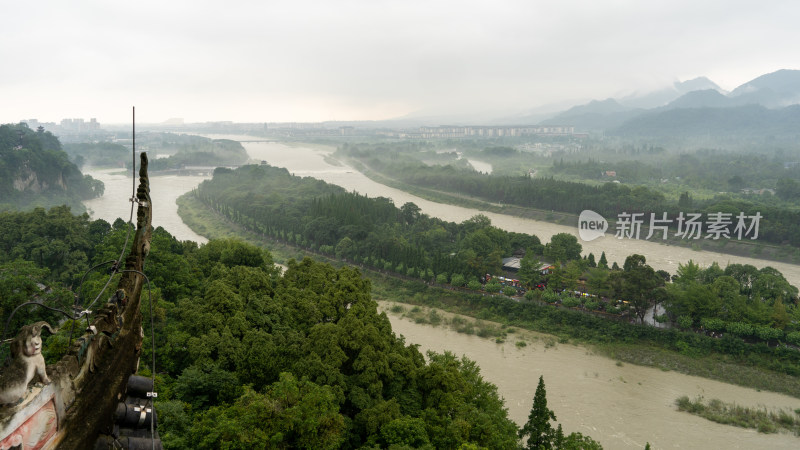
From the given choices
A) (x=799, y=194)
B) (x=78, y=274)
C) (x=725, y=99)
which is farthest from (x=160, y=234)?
(x=725, y=99)

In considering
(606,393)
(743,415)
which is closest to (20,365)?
(606,393)

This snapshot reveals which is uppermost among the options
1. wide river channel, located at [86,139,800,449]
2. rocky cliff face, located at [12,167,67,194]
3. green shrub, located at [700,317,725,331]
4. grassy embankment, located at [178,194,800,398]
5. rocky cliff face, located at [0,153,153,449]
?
rocky cliff face, located at [0,153,153,449]

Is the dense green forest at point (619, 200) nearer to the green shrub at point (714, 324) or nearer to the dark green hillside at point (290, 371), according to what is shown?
the green shrub at point (714, 324)

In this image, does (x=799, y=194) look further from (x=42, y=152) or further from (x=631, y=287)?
(x=42, y=152)

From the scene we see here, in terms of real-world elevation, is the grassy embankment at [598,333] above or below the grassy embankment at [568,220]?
below

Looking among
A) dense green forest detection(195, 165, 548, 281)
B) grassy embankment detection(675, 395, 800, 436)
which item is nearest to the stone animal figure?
grassy embankment detection(675, 395, 800, 436)

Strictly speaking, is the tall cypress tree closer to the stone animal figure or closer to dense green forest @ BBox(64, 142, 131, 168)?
the stone animal figure

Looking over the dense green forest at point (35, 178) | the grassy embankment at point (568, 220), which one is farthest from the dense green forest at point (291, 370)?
the dense green forest at point (35, 178)
